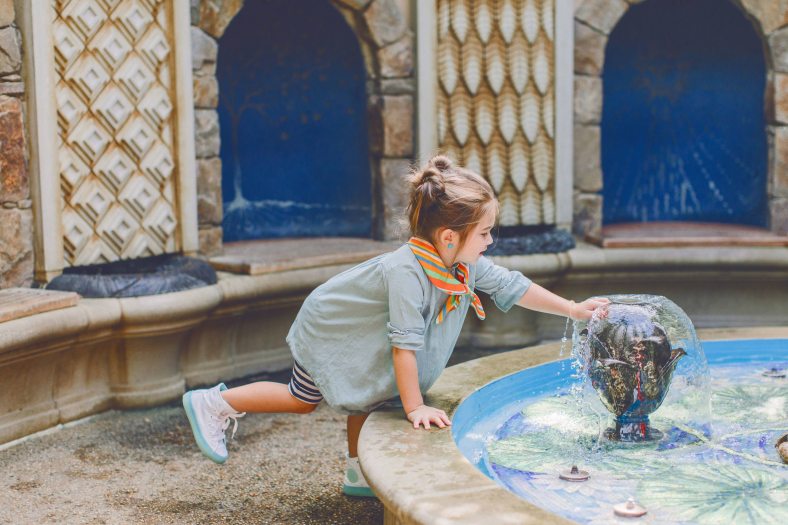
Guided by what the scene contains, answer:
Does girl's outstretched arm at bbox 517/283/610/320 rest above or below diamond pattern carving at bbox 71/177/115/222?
below

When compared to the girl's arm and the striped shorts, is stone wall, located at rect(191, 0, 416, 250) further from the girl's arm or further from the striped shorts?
the girl's arm

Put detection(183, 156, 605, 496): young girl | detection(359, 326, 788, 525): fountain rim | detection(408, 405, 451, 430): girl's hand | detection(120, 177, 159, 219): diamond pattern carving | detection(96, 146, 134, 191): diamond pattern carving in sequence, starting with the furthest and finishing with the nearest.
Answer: detection(120, 177, 159, 219): diamond pattern carving → detection(96, 146, 134, 191): diamond pattern carving → detection(183, 156, 605, 496): young girl → detection(408, 405, 451, 430): girl's hand → detection(359, 326, 788, 525): fountain rim

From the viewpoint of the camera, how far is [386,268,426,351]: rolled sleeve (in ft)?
9.62

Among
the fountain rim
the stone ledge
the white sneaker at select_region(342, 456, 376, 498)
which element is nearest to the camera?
the fountain rim

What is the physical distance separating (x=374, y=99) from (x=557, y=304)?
2.76 m

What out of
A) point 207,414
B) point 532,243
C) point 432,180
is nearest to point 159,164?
point 207,414

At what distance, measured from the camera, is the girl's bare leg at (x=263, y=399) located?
10.8 ft

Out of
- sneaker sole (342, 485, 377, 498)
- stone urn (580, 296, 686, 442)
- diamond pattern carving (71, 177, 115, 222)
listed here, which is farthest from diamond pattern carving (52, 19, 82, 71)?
stone urn (580, 296, 686, 442)

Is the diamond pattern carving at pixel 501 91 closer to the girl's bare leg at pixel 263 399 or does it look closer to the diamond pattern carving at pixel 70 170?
the diamond pattern carving at pixel 70 170

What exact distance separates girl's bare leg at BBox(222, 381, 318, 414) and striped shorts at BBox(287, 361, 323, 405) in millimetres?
17

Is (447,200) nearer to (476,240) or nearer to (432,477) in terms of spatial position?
(476,240)

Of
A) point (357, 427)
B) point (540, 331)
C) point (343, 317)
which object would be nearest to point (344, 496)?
point (357, 427)

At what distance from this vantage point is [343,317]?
3.14 metres

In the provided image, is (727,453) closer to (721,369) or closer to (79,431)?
(721,369)
